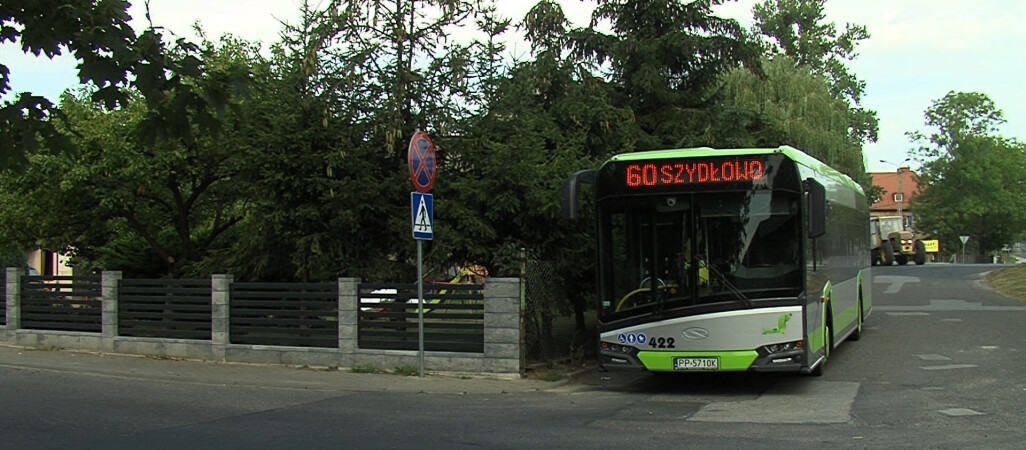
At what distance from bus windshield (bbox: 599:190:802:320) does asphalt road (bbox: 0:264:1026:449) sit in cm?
125

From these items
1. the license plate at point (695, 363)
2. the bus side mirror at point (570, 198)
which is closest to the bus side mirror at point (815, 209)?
the license plate at point (695, 363)

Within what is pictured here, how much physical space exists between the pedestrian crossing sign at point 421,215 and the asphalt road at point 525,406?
2.05 metres

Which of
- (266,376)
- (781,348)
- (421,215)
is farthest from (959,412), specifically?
(266,376)

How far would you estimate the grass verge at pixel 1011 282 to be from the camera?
85.2 ft

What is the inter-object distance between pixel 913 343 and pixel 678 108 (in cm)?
654

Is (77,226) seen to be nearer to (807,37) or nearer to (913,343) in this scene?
(913,343)

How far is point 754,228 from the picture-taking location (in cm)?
1042

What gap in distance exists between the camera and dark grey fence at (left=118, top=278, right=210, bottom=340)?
14.8 m

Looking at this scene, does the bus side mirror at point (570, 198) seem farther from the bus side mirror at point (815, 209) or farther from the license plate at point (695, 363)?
the bus side mirror at point (815, 209)

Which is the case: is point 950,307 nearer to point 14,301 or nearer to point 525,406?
point 525,406

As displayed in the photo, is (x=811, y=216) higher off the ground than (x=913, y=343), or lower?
higher

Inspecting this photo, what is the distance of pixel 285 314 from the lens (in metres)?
14.0

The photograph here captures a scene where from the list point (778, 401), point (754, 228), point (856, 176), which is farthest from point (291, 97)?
point (856, 176)

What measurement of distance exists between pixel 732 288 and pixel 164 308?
9881mm
